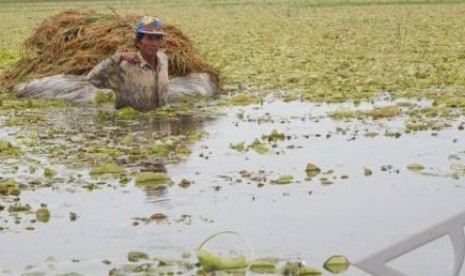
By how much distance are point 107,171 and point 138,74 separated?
402 centimetres

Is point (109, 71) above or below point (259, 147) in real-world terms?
above

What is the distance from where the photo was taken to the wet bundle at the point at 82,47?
15438 millimetres

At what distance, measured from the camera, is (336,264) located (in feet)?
20.6

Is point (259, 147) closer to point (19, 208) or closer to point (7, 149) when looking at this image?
point (7, 149)

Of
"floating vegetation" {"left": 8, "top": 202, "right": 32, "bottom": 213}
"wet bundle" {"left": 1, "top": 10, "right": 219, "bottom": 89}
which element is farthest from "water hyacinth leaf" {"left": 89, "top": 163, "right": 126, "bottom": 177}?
"wet bundle" {"left": 1, "top": 10, "right": 219, "bottom": 89}

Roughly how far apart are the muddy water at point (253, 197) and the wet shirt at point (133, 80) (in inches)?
48.5

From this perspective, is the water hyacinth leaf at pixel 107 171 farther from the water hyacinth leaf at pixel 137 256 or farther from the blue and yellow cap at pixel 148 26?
the blue and yellow cap at pixel 148 26

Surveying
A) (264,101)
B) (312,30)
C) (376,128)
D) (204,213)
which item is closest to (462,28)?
(312,30)

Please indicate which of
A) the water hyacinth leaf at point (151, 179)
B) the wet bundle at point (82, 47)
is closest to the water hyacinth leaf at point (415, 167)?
the water hyacinth leaf at point (151, 179)

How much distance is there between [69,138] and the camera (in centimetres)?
1149

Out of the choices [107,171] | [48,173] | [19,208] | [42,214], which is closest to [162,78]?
[107,171]

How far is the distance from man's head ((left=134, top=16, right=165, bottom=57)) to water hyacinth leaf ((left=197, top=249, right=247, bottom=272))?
22.5 ft

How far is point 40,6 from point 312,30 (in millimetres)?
32027

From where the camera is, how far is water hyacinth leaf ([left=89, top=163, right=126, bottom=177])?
9.28 m
